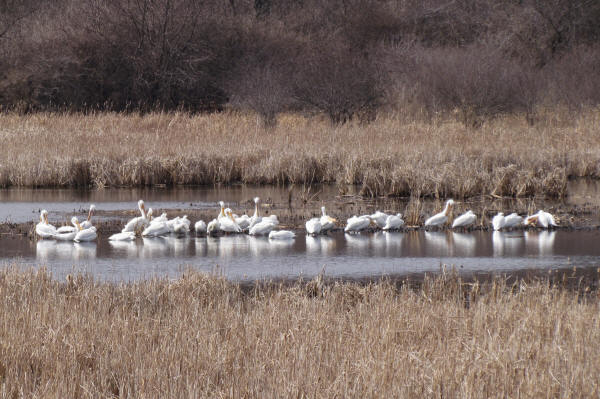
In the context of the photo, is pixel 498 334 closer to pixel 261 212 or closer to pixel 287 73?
pixel 261 212

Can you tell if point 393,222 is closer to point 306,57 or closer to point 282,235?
point 282,235

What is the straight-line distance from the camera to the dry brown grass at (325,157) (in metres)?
17.4

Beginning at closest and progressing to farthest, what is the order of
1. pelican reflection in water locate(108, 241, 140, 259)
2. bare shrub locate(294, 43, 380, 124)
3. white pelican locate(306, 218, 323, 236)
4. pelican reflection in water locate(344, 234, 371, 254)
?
1. pelican reflection in water locate(108, 241, 140, 259)
2. pelican reflection in water locate(344, 234, 371, 254)
3. white pelican locate(306, 218, 323, 236)
4. bare shrub locate(294, 43, 380, 124)

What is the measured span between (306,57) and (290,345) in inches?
1135

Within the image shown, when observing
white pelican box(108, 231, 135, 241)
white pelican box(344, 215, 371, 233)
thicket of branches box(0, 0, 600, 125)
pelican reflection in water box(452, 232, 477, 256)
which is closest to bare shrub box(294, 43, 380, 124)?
thicket of branches box(0, 0, 600, 125)

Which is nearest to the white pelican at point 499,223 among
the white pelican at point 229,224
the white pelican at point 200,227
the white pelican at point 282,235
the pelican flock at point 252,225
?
the pelican flock at point 252,225

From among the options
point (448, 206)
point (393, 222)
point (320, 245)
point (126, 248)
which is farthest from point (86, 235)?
point (448, 206)

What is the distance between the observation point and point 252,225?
13516 millimetres

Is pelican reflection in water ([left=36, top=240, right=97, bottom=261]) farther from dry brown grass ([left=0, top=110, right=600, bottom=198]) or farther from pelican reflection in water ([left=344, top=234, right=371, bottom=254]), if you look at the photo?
dry brown grass ([left=0, top=110, right=600, bottom=198])

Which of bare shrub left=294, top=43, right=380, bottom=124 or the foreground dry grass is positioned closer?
the foreground dry grass

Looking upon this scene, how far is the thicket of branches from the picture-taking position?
27328 mm

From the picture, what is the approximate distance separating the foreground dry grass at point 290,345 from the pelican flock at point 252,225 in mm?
4667

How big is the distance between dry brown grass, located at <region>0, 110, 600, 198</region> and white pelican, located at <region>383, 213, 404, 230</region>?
133 inches

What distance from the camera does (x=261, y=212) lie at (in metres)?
15.4
